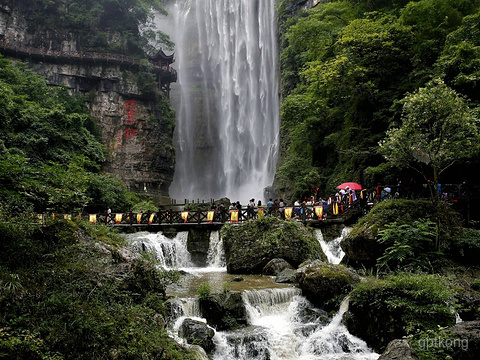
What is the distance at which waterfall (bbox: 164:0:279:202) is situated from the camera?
138 ft

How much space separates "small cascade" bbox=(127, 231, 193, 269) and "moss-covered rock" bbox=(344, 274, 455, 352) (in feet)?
33.3

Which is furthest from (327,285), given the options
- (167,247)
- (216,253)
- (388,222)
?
(167,247)

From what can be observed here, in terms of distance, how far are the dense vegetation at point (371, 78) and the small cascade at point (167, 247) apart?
9.01 metres

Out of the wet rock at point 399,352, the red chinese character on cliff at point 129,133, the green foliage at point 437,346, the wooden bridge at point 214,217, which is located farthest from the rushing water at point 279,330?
the red chinese character on cliff at point 129,133

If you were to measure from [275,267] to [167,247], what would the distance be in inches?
261

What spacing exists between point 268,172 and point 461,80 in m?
27.7

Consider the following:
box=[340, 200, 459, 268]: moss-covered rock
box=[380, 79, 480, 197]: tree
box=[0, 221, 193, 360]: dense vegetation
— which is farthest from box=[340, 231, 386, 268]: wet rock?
box=[0, 221, 193, 360]: dense vegetation

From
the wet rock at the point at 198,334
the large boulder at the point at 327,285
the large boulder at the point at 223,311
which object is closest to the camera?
the wet rock at the point at 198,334

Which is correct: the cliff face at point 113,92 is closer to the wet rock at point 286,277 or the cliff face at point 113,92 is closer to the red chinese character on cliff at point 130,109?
the red chinese character on cliff at point 130,109

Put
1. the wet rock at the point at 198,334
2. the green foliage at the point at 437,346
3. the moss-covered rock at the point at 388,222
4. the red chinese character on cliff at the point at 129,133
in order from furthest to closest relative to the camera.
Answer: the red chinese character on cliff at the point at 129,133 → the moss-covered rock at the point at 388,222 → the wet rock at the point at 198,334 → the green foliage at the point at 437,346

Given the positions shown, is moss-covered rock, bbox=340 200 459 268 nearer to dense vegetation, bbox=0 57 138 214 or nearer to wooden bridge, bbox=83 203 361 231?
wooden bridge, bbox=83 203 361 231

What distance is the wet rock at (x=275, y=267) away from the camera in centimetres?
1258

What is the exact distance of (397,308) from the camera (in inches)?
288

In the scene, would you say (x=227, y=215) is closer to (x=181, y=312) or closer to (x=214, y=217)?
(x=214, y=217)
